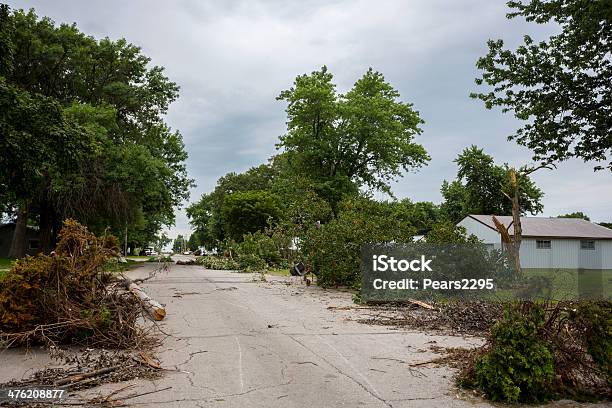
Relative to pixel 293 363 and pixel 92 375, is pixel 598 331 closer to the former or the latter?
pixel 293 363

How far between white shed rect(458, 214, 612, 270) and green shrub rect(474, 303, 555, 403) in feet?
118

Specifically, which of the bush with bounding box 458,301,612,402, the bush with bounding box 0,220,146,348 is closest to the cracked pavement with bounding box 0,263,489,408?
the bush with bounding box 458,301,612,402

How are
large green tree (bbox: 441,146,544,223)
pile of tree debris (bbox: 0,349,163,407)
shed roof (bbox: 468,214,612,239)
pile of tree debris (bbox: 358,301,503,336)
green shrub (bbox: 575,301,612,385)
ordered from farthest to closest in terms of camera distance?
large green tree (bbox: 441,146,544,223), shed roof (bbox: 468,214,612,239), pile of tree debris (bbox: 358,301,503,336), pile of tree debris (bbox: 0,349,163,407), green shrub (bbox: 575,301,612,385)

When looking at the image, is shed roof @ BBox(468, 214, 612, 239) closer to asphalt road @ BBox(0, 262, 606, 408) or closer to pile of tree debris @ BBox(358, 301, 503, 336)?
pile of tree debris @ BBox(358, 301, 503, 336)

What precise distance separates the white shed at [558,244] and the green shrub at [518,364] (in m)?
35.9

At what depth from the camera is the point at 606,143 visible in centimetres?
1438

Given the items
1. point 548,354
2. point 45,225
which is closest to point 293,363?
point 548,354

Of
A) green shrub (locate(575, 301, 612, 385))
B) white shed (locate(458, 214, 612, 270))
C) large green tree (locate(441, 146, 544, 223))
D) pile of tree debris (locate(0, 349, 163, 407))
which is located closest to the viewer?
green shrub (locate(575, 301, 612, 385))

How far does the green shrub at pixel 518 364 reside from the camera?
208 inches

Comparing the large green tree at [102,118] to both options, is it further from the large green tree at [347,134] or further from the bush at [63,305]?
the bush at [63,305]

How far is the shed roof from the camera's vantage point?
39.9 metres

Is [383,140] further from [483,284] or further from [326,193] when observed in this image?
[483,284]

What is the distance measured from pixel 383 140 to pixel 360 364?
109 feet

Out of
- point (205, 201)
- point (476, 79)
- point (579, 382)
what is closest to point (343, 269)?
point (476, 79)
